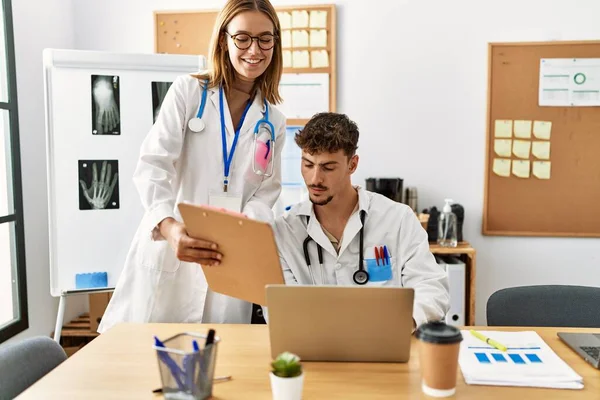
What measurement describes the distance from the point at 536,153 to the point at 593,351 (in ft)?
7.19

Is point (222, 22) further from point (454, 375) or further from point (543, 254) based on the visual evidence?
point (543, 254)

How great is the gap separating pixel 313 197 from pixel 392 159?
1.81m

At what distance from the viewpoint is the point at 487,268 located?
3.30m

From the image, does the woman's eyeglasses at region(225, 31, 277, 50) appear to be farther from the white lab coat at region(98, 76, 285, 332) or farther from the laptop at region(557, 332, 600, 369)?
the laptop at region(557, 332, 600, 369)

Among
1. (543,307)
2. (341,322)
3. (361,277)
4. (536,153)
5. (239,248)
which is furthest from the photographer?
(536,153)

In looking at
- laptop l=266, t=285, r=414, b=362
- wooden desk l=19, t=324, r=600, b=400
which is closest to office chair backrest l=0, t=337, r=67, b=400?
wooden desk l=19, t=324, r=600, b=400

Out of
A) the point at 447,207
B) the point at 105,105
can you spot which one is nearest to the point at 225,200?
the point at 105,105

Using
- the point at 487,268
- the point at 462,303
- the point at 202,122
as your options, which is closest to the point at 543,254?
the point at 487,268

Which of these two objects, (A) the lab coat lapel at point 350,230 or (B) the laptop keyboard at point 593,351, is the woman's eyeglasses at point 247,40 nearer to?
(A) the lab coat lapel at point 350,230

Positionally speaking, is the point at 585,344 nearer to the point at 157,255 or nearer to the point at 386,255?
the point at 386,255

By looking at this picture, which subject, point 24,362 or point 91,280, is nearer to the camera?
point 24,362

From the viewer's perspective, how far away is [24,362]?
1.25 meters

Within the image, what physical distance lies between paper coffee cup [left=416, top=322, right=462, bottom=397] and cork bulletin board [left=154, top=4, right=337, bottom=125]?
247cm

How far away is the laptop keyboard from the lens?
1.19m
